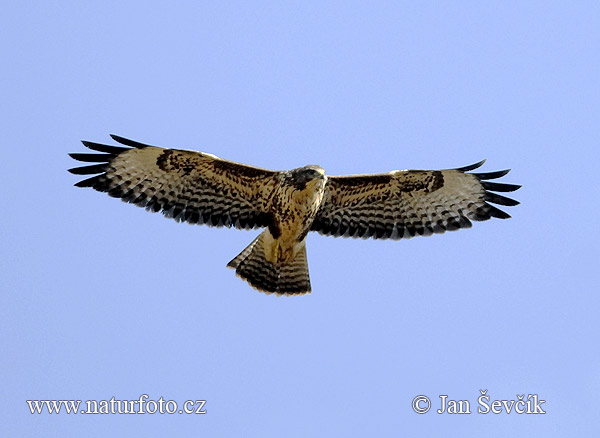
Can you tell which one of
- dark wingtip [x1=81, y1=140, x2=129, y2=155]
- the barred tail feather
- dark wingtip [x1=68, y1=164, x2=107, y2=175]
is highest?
dark wingtip [x1=81, y1=140, x2=129, y2=155]

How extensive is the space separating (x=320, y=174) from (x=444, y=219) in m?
2.03

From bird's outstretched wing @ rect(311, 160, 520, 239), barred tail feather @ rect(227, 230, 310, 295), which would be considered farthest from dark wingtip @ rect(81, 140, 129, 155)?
bird's outstretched wing @ rect(311, 160, 520, 239)

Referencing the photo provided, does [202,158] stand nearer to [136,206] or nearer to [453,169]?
[136,206]

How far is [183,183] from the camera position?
1132 centimetres

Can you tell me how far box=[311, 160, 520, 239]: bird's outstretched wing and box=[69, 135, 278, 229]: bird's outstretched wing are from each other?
0.86 meters

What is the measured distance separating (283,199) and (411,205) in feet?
5.52

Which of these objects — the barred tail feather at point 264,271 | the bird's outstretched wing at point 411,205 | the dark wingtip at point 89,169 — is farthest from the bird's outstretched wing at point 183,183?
the bird's outstretched wing at point 411,205

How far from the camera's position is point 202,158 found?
11.0 m

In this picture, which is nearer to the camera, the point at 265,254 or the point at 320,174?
the point at 320,174

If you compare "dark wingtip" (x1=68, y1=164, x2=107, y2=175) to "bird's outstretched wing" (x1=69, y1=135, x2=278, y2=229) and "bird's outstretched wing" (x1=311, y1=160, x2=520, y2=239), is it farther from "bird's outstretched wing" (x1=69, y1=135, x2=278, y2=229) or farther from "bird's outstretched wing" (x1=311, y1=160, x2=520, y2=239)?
"bird's outstretched wing" (x1=311, y1=160, x2=520, y2=239)

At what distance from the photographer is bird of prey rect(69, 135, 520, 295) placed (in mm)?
11062

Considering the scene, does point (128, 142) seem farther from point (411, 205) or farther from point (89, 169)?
point (411, 205)

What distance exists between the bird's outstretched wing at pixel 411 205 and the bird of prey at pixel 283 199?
1 centimetres

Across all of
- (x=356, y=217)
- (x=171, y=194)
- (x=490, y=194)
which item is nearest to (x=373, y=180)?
(x=356, y=217)
